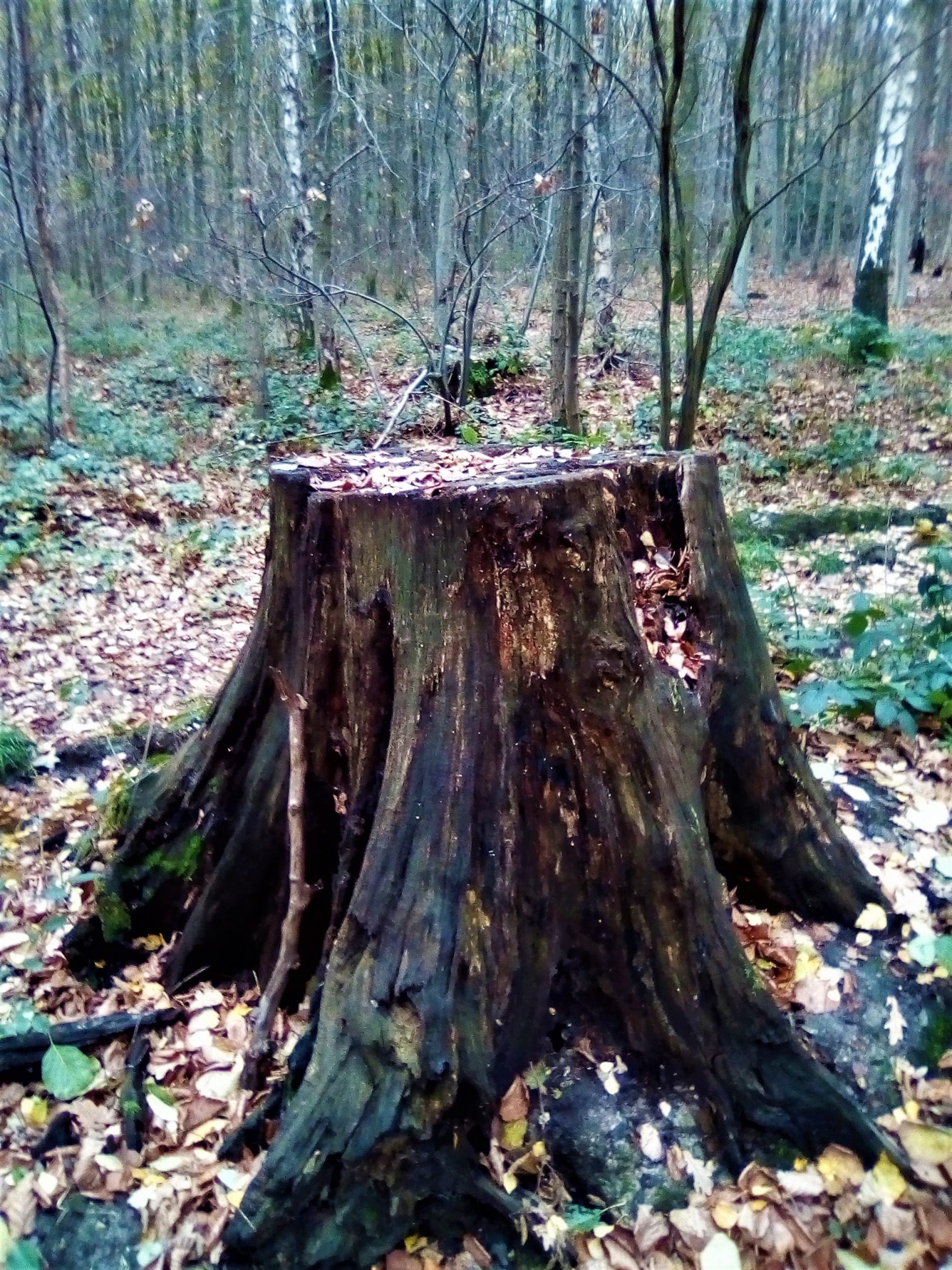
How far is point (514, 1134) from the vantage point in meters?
Answer: 2.19

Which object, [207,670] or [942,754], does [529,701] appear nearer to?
[942,754]

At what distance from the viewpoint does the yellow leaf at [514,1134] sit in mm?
2178

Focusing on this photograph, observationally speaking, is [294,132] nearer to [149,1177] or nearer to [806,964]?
[806,964]

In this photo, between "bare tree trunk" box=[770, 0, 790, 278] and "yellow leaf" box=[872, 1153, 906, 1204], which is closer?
"yellow leaf" box=[872, 1153, 906, 1204]

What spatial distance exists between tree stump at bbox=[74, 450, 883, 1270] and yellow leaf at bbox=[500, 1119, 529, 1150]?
0.27ft

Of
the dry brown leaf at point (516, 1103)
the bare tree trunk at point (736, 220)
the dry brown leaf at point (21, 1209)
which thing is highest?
the bare tree trunk at point (736, 220)

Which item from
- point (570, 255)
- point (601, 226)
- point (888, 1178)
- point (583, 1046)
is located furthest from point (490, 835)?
point (601, 226)

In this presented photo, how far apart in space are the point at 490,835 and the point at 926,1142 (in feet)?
4.49

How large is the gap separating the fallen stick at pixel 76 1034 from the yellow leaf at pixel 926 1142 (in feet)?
7.09

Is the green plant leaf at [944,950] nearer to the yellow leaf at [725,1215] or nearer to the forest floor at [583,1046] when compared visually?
the forest floor at [583,1046]

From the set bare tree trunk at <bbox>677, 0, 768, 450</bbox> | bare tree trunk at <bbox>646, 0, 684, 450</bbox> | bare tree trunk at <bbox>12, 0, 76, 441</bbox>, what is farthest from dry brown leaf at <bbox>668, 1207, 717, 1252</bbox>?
bare tree trunk at <bbox>12, 0, 76, 441</bbox>

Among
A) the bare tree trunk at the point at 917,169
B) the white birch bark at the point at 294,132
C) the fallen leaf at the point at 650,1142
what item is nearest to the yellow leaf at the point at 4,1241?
the fallen leaf at the point at 650,1142

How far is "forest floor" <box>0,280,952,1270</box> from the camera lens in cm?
213

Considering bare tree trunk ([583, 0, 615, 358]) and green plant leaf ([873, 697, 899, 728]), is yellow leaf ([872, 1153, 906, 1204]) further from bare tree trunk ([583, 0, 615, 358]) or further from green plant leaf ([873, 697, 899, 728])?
bare tree trunk ([583, 0, 615, 358])
